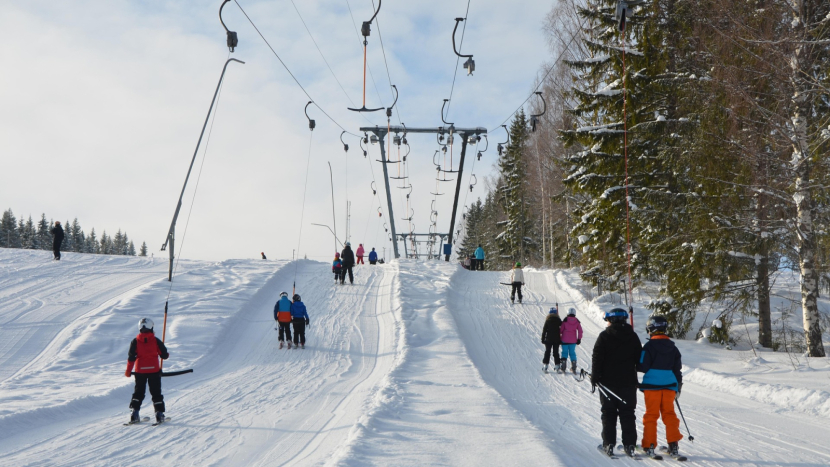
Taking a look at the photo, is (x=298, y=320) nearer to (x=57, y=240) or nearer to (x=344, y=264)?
(x=344, y=264)

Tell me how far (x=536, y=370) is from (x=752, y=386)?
478 cm

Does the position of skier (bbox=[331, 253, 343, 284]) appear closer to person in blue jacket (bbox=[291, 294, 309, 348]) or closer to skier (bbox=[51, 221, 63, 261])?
person in blue jacket (bbox=[291, 294, 309, 348])

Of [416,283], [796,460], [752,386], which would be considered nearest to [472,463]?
[796,460]

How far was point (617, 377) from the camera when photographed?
269 inches

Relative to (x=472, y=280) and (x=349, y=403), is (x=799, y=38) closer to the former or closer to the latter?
(x=349, y=403)

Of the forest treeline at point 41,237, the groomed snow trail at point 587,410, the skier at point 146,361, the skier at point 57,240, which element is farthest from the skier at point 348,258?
the forest treeline at point 41,237

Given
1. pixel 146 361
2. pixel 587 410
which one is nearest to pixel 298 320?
pixel 146 361

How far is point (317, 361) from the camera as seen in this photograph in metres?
14.1

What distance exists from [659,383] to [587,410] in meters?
Result: 3.16

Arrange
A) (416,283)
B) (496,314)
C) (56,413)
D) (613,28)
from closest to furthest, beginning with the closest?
(56,413), (613,28), (496,314), (416,283)

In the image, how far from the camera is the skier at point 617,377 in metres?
6.71

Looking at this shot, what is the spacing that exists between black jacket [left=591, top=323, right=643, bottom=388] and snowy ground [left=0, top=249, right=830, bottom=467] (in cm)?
95

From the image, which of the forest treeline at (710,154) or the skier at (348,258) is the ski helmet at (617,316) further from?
the skier at (348,258)

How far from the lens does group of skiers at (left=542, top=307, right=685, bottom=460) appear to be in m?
6.66
